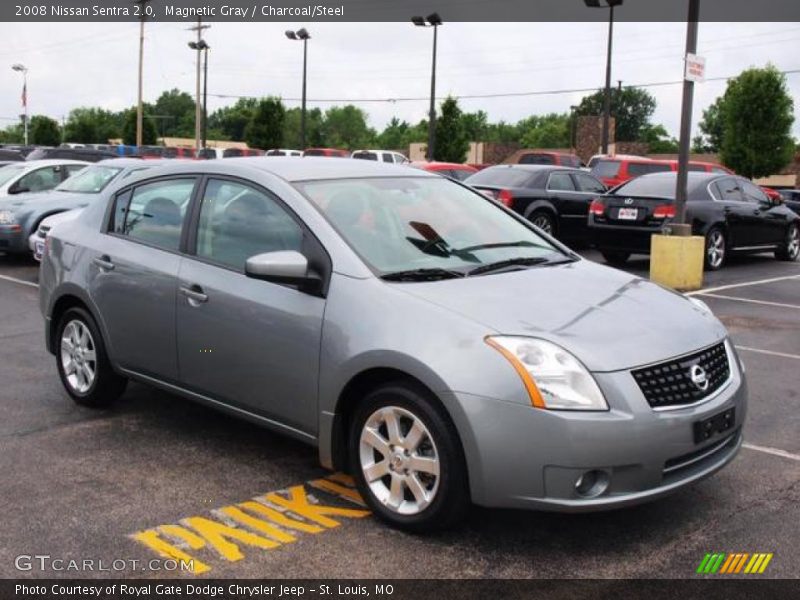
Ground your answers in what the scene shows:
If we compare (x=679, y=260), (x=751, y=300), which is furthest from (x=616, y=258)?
(x=751, y=300)

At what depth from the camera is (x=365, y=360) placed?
13.3 feet

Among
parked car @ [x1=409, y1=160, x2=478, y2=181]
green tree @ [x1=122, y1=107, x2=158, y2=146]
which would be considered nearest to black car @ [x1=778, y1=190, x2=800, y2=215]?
parked car @ [x1=409, y1=160, x2=478, y2=181]

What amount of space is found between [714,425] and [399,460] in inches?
54.0

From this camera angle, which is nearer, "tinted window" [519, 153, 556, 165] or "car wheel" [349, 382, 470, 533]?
"car wheel" [349, 382, 470, 533]

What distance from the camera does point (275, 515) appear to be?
4.25m

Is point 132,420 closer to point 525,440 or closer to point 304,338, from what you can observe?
point 304,338

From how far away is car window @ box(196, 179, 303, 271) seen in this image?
4.69m

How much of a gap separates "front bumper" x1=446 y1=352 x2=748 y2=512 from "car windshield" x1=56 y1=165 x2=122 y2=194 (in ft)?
36.8

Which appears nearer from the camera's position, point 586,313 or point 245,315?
point 586,313

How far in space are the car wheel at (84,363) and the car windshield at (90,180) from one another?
813cm

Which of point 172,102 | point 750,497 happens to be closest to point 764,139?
point 750,497

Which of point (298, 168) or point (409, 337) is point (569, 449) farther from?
point (298, 168)

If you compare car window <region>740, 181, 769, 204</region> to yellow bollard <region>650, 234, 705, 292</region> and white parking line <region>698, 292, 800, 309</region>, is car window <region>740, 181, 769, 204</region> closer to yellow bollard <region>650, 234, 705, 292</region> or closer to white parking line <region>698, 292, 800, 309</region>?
yellow bollard <region>650, 234, 705, 292</region>

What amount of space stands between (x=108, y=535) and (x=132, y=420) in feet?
6.12
